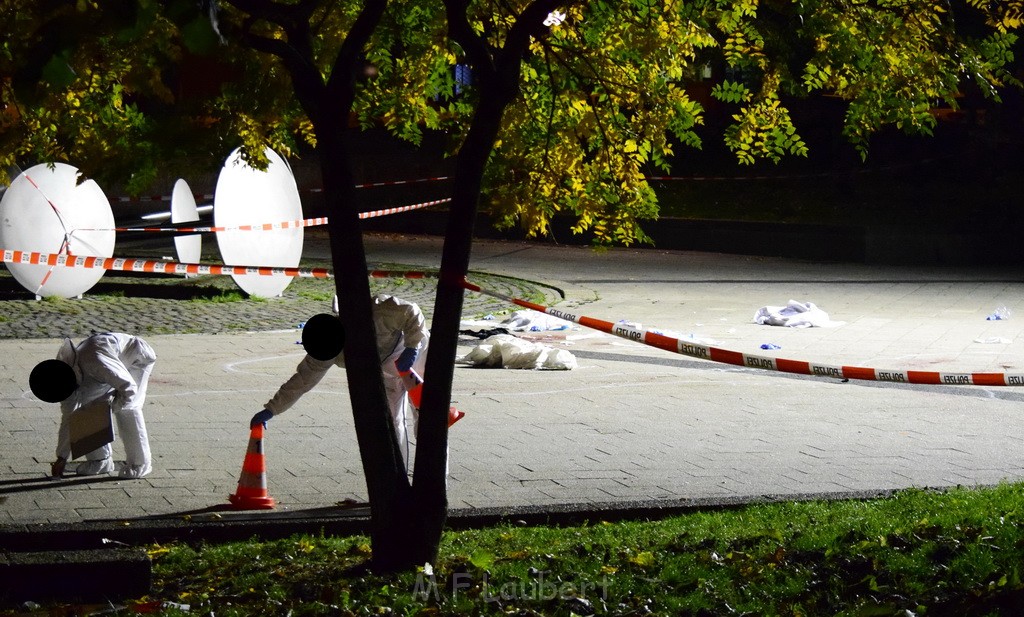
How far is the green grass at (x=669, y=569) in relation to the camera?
5.04 m

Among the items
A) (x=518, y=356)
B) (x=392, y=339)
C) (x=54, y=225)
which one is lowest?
(x=518, y=356)

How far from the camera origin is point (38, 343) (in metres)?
12.6

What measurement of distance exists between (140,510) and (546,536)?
2.09m

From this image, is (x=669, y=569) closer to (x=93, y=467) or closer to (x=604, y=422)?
(x=93, y=467)

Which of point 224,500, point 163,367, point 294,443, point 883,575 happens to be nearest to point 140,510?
point 224,500

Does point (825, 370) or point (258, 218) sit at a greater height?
point (258, 218)

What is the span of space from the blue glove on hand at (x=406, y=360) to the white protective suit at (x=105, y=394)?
59.9 inches

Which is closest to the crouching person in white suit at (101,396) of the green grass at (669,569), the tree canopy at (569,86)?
the tree canopy at (569,86)

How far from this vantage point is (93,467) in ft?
24.5

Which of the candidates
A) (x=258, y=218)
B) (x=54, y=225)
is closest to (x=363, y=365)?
(x=54, y=225)

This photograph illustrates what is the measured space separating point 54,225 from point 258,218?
242 centimetres

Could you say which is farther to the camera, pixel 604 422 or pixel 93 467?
pixel 604 422

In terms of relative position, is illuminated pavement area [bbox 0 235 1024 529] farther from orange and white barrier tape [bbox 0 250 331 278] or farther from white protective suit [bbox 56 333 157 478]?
orange and white barrier tape [bbox 0 250 331 278]

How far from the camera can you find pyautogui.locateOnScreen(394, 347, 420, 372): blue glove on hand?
7.19m
